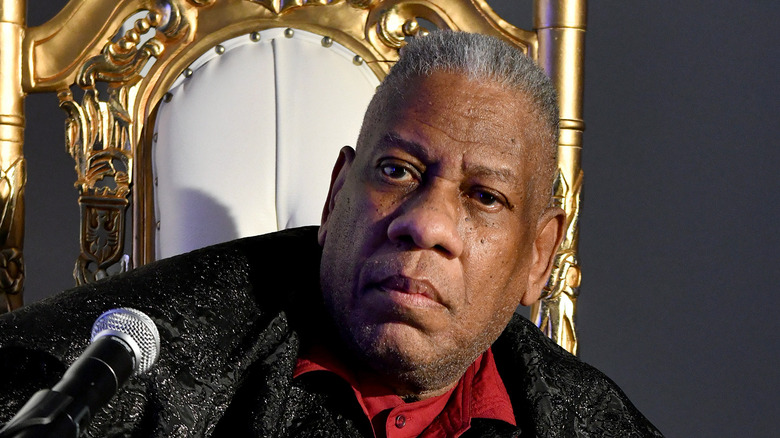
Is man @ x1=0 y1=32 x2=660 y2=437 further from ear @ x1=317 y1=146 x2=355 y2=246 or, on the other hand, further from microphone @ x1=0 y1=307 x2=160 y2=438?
microphone @ x1=0 y1=307 x2=160 y2=438

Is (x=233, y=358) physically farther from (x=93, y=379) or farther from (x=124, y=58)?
(x=124, y=58)

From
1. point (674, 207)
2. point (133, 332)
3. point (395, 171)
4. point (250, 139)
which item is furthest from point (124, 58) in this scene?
point (674, 207)

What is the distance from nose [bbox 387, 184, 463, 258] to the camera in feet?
3.69

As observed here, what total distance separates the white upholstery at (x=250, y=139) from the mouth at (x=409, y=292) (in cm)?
48

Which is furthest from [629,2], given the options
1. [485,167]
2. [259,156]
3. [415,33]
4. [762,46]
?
[485,167]

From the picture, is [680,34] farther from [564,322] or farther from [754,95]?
[564,322]

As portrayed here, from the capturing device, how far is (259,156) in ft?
5.18

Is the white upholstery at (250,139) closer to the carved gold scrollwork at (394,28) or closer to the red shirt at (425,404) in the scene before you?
the carved gold scrollwork at (394,28)

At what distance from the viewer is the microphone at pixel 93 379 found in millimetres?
639

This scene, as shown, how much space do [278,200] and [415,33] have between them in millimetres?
366

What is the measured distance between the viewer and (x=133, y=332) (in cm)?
76

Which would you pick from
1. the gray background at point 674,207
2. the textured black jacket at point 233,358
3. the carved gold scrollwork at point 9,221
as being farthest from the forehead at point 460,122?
the gray background at point 674,207

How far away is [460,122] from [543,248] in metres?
0.26

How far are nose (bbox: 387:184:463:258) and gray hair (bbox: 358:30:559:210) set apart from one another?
0.47 feet
